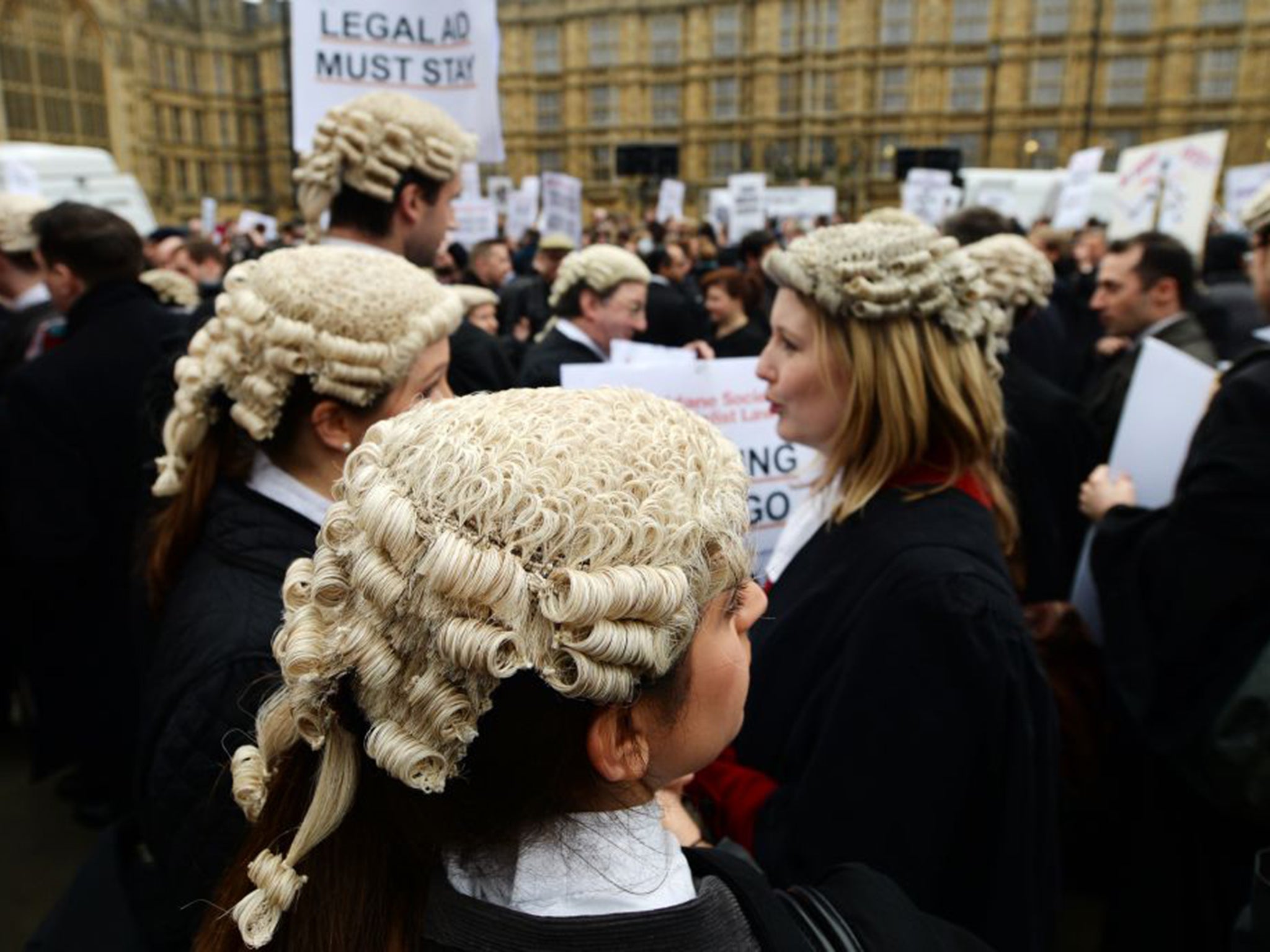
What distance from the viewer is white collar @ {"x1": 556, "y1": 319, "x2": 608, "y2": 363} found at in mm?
5188

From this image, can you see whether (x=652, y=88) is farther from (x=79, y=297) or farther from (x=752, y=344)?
(x=79, y=297)

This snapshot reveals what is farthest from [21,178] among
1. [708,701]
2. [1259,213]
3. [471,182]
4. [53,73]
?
[53,73]

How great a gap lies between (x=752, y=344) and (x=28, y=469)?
14.4 feet

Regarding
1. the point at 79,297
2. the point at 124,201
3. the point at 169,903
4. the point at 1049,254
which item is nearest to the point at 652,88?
the point at 124,201

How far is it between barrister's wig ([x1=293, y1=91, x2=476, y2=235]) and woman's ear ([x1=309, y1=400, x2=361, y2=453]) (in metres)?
1.47

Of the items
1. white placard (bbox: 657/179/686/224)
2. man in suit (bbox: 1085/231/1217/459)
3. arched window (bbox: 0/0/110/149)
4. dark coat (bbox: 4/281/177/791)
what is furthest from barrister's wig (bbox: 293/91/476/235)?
arched window (bbox: 0/0/110/149)

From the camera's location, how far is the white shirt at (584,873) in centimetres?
103

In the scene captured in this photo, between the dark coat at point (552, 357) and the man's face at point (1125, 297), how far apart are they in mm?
2595

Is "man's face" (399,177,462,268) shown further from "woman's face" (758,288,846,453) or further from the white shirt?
the white shirt

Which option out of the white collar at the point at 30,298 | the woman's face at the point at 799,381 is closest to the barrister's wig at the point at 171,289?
the white collar at the point at 30,298

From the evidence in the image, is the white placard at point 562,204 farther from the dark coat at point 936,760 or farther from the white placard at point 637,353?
the dark coat at point 936,760

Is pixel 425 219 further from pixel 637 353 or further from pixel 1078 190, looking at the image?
pixel 1078 190

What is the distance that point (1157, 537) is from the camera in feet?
8.86

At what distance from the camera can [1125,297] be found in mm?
4824
